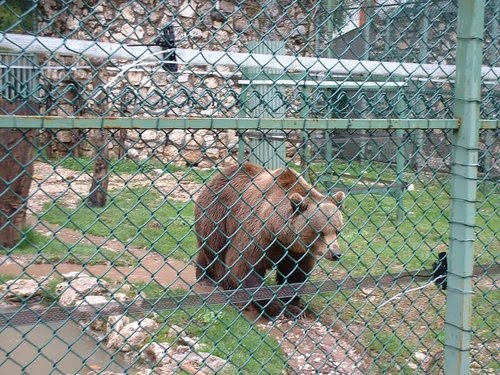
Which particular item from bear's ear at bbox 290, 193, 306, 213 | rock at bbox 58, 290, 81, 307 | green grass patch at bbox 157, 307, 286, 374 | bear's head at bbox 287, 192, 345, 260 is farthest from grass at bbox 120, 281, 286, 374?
bear's ear at bbox 290, 193, 306, 213

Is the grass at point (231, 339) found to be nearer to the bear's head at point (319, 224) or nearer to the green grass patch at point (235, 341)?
the green grass patch at point (235, 341)

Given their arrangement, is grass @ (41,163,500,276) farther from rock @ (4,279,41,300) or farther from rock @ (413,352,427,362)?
rock @ (413,352,427,362)

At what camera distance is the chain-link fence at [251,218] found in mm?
2627

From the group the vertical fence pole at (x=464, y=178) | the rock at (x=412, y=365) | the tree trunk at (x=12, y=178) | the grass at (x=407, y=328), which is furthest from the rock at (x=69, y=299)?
the vertical fence pole at (x=464, y=178)

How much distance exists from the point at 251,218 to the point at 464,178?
9.02ft

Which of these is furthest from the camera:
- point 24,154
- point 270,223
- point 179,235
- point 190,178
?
point 190,178

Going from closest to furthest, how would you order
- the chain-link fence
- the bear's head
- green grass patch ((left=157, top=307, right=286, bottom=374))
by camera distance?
the chain-link fence
green grass patch ((left=157, top=307, right=286, bottom=374))
the bear's head

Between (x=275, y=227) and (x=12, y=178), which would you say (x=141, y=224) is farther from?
(x=275, y=227)

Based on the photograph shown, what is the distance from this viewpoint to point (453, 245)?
3189mm

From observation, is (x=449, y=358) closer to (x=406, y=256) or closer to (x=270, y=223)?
(x=270, y=223)

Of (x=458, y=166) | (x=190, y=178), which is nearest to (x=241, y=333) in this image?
(x=458, y=166)

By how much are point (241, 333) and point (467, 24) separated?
2889mm

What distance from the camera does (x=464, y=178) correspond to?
10.3 ft

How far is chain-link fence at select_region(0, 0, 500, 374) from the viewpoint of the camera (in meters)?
2.63
